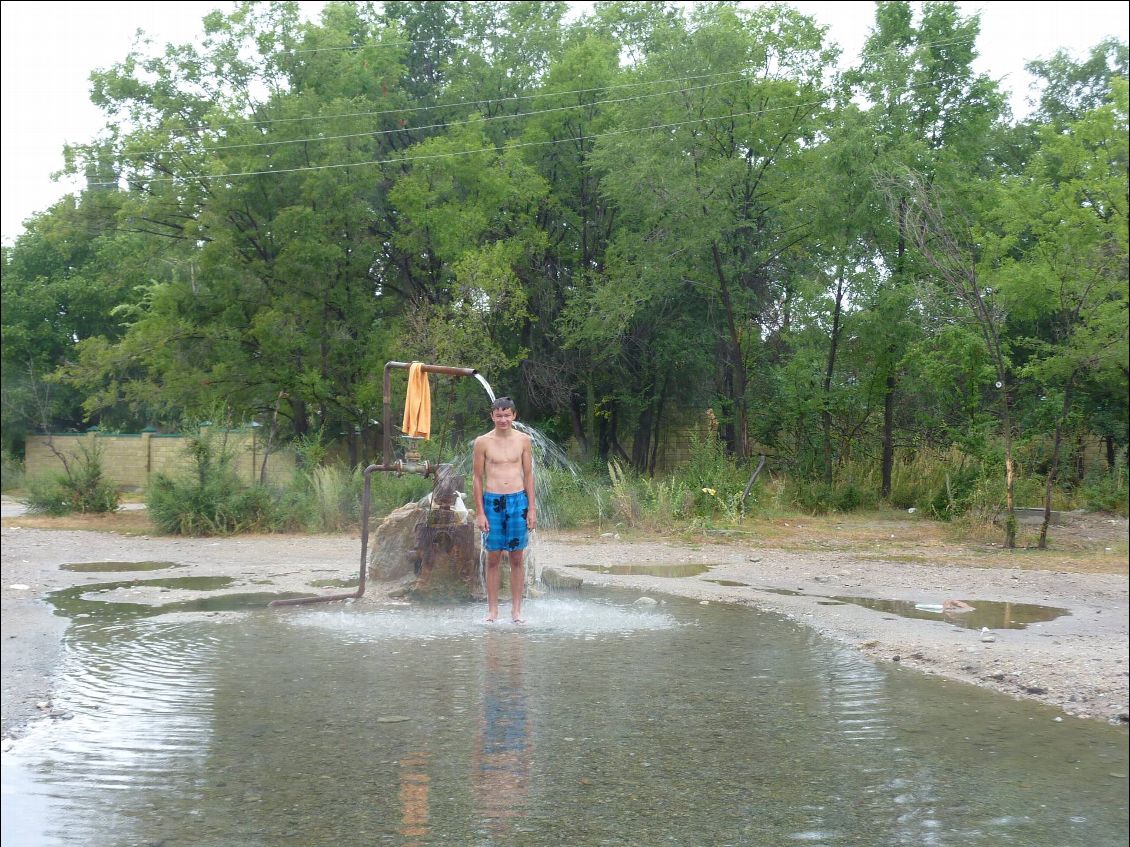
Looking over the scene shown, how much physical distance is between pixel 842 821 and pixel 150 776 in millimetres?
2557

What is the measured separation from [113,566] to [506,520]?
5.64 metres

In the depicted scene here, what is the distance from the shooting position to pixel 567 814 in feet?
12.6

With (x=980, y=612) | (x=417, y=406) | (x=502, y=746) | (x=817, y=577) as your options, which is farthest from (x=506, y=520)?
(x=817, y=577)

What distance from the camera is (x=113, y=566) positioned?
11742 mm

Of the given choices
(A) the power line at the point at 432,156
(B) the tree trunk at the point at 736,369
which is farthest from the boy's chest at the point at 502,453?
(A) the power line at the point at 432,156

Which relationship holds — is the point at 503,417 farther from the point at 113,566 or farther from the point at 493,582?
the point at 113,566

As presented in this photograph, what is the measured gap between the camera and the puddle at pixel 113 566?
11.2 metres

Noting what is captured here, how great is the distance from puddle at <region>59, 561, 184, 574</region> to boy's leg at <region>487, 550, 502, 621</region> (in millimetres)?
4918

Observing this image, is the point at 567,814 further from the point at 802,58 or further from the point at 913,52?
the point at 802,58

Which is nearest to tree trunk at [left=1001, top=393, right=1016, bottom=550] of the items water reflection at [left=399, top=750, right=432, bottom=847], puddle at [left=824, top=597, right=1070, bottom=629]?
puddle at [left=824, top=597, right=1070, bottom=629]

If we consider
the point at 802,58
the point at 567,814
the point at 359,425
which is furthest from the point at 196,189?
the point at 567,814

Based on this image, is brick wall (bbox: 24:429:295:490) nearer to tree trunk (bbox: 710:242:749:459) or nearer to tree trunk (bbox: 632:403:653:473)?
tree trunk (bbox: 710:242:749:459)

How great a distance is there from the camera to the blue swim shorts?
839cm

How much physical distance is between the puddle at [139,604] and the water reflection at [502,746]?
3.26 meters
